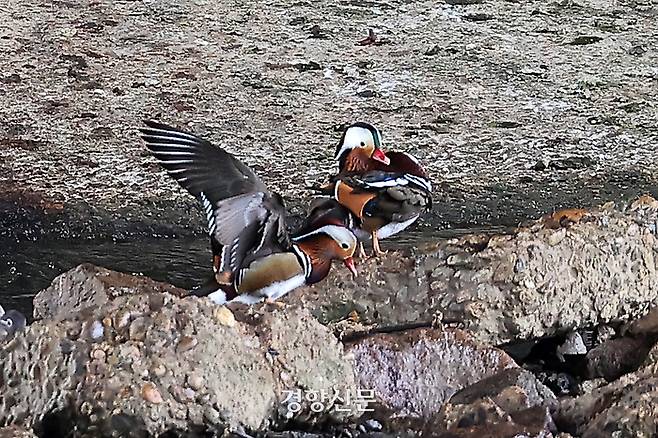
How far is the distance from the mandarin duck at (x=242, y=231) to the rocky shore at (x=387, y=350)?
0.07m

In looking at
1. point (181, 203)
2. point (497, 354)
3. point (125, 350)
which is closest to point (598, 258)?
point (497, 354)

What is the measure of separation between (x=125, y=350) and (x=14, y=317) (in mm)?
568

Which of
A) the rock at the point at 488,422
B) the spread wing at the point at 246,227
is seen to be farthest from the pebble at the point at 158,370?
the spread wing at the point at 246,227

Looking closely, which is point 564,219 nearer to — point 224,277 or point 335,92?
point 224,277

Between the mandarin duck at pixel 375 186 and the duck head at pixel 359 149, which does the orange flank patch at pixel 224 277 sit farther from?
the duck head at pixel 359 149

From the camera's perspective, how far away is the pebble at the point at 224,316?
1.72m

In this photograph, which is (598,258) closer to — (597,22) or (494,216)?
(494,216)

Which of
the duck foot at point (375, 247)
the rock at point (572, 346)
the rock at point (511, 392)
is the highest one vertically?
the rock at point (511, 392)

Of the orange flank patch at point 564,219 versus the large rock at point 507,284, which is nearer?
the large rock at point 507,284

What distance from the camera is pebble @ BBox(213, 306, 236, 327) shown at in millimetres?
1717

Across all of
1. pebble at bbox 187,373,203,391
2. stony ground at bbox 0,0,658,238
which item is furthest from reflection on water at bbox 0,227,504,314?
pebble at bbox 187,373,203,391

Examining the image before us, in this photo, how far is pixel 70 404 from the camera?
159 centimetres

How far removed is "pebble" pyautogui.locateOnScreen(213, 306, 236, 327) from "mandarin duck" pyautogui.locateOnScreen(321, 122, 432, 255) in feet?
2.38

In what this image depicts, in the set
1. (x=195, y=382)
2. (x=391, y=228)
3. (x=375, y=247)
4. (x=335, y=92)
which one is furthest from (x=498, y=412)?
(x=335, y=92)
